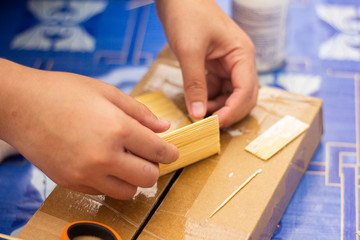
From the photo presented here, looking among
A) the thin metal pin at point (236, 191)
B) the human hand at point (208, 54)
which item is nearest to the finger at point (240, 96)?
the human hand at point (208, 54)

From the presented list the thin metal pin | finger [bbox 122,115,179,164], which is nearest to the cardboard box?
the thin metal pin

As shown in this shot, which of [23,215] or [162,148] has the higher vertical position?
[162,148]

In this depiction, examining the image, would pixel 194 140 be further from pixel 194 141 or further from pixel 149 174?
pixel 149 174

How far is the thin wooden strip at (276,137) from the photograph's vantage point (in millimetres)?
891

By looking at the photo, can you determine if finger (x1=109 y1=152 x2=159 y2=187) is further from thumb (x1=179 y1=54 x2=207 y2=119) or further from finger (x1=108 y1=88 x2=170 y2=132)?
thumb (x1=179 y1=54 x2=207 y2=119)

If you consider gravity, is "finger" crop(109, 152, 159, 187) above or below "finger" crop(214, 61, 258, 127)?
above

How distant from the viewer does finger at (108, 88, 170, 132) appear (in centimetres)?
72

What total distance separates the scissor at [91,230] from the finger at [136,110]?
196 millimetres

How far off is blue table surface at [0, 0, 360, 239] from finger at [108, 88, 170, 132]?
1.13ft

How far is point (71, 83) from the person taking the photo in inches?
27.3

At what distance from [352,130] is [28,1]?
4.05ft

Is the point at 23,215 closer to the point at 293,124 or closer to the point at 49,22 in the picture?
the point at 293,124

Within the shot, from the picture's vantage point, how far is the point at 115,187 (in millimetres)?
707

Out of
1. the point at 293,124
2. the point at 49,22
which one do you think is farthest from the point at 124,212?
the point at 49,22
